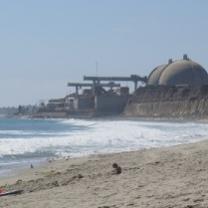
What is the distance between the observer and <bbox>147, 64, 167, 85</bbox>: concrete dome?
5561 inches

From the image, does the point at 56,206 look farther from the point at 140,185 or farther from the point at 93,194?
the point at 140,185

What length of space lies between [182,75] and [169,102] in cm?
1864

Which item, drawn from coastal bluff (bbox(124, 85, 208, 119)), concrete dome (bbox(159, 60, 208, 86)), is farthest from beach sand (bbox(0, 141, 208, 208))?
concrete dome (bbox(159, 60, 208, 86))

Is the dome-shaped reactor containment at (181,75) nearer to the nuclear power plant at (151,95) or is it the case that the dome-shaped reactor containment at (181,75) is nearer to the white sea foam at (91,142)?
the nuclear power plant at (151,95)

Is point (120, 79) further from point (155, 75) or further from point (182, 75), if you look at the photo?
point (182, 75)

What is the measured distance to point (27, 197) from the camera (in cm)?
1062

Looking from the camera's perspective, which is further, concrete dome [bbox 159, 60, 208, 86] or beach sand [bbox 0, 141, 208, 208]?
concrete dome [bbox 159, 60, 208, 86]

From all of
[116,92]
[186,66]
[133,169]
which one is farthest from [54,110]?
[133,169]

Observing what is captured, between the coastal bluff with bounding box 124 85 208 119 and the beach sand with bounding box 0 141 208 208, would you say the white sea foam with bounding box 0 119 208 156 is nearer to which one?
the beach sand with bounding box 0 141 208 208

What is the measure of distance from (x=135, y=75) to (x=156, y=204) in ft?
451

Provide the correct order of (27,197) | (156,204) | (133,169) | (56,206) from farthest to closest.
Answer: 1. (133,169)
2. (27,197)
3. (56,206)
4. (156,204)

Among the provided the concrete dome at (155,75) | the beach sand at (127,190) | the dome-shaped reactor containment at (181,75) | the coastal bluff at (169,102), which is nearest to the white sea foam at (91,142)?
the beach sand at (127,190)

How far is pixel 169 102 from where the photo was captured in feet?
391

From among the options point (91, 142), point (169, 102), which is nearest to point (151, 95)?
point (169, 102)
